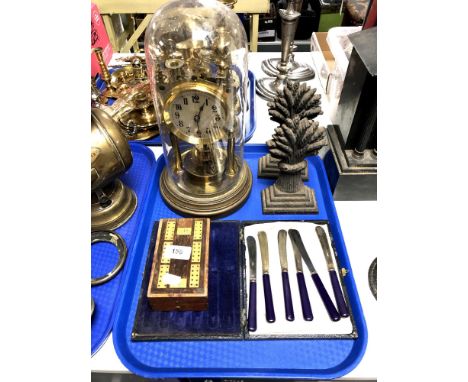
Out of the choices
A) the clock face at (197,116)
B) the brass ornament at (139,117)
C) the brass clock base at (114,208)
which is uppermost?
the clock face at (197,116)

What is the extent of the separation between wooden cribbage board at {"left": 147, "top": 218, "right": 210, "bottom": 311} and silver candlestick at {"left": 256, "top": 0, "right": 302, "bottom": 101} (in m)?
0.59

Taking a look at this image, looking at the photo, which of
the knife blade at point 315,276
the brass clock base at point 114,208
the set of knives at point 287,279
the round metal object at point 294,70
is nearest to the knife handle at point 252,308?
the set of knives at point 287,279

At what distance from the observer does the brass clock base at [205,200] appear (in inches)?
31.2

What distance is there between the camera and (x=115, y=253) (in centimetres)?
75

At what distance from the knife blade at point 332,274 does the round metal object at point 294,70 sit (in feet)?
2.35

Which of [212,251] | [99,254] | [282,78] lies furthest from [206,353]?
[282,78]

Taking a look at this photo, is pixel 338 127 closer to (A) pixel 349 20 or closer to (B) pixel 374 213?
(B) pixel 374 213

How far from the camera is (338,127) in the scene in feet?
2.97

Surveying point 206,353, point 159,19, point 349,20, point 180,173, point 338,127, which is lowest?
point 206,353

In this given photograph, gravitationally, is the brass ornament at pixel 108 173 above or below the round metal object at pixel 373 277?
above

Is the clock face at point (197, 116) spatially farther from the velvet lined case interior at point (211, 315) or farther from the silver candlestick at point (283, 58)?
the silver candlestick at point (283, 58)

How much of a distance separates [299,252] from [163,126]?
1.54 ft

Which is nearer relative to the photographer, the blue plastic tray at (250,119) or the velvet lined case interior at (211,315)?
the velvet lined case interior at (211,315)

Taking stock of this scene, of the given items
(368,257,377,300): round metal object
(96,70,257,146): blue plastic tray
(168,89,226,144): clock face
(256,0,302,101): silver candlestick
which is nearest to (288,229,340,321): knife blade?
(368,257,377,300): round metal object
